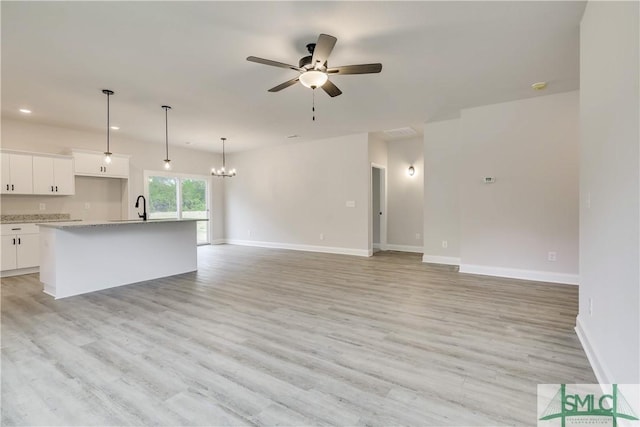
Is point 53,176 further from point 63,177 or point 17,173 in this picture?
point 17,173

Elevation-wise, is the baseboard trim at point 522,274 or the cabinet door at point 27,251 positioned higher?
the cabinet door at point 27,251

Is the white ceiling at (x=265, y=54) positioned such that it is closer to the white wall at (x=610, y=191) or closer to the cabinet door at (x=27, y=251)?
the white wall at (x=610, y=191)

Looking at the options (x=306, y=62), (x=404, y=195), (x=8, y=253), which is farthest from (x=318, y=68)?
(x=8, y=253)

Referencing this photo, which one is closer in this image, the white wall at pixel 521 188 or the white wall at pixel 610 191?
the white wall at pixel 610 191

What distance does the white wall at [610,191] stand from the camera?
5.19 feet

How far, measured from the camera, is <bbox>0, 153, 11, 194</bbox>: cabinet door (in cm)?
513

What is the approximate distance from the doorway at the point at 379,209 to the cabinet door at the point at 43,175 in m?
6.79

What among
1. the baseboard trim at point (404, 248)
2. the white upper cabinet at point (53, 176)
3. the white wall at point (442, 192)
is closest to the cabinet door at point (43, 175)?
the white upper cabinet at point (53, 176)

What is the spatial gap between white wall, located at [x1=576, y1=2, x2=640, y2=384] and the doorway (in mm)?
5347

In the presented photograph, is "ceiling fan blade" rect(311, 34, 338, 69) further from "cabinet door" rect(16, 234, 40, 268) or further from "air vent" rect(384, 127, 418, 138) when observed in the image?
"cabinet door" rect(16, 234, 40, 268)

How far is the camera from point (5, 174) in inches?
203

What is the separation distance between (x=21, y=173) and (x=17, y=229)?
3.21 feet

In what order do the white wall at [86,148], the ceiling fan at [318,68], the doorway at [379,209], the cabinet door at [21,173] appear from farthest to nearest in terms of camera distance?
the doorway at [379,209], the white wall at [86,148], the cabinet door at [21,173], the ceiling fan at [318,68]

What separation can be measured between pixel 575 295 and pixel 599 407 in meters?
2.69
